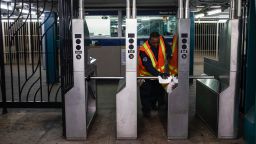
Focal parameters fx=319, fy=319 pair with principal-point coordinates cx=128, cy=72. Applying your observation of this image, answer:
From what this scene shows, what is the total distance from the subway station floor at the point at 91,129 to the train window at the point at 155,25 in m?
3.23

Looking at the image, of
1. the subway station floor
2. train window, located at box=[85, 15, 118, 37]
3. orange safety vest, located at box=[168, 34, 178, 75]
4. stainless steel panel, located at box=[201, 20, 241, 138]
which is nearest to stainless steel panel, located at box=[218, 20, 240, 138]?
stainless steel panel, located at box=[201, 20, 241, 138]

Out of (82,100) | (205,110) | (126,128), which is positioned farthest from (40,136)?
(205,110)

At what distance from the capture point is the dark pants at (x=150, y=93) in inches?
196

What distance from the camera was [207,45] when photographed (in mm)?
14156

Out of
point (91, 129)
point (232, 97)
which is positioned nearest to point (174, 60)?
point (232, 97)

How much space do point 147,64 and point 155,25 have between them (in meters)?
4.03

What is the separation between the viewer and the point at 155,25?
848 cm

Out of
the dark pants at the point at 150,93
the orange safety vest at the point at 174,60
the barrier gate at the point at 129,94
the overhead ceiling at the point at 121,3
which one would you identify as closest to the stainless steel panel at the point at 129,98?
the barrier gate at the point at 129,94

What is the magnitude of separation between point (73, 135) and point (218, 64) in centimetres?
221

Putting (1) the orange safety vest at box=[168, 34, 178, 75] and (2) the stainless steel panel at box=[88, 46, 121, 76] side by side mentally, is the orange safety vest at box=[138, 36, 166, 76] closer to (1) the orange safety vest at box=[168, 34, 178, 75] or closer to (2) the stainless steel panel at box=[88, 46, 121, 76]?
(1) the orange safety vest at box=[168, 34, 178, 75]

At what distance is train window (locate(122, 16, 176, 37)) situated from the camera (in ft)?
27.6

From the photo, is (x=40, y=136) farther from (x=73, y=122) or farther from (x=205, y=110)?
(x=205, y=110)

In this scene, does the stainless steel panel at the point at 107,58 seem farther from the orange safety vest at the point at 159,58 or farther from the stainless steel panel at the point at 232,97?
the stainless steel panel at the point at 232,97

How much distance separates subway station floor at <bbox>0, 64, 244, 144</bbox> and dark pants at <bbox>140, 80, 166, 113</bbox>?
233mm
